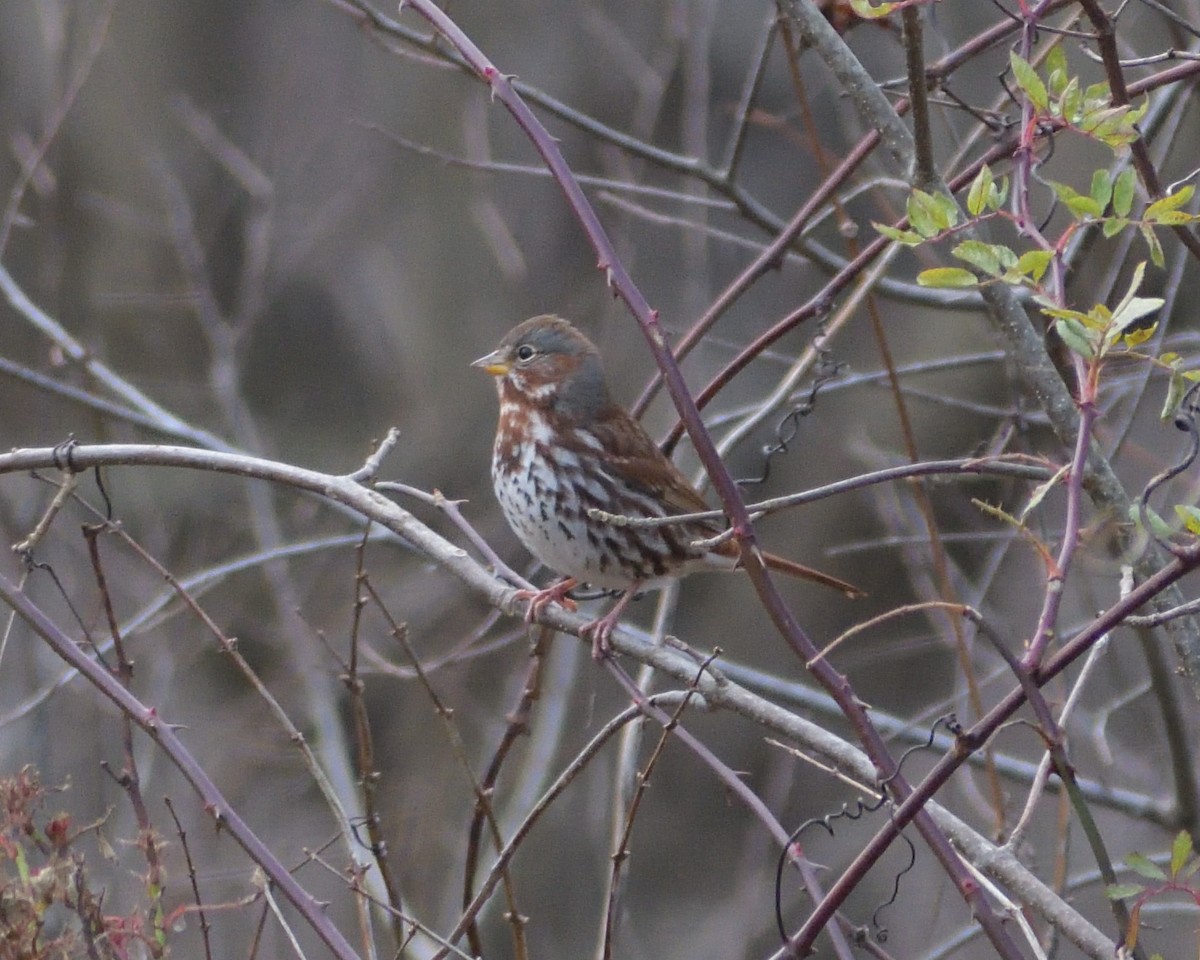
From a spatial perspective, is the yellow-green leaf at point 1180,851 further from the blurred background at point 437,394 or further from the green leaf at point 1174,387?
the blurred background at point 437,394

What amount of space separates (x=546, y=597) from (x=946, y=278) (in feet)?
7.29

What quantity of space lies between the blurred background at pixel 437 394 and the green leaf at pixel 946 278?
4.34 metres

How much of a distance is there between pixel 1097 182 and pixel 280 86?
30.4 feet

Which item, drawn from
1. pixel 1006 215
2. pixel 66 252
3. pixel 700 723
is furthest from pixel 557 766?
pixel 1006 215

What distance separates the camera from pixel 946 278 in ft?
6.13

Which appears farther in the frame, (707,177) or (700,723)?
(700,723)

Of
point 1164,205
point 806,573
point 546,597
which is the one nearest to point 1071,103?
point 1164,205

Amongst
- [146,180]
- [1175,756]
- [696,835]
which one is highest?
[146,180]

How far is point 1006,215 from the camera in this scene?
6.11 ft

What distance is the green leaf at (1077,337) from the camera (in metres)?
1.69

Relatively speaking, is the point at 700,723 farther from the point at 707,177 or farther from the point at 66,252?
the point at 707,177

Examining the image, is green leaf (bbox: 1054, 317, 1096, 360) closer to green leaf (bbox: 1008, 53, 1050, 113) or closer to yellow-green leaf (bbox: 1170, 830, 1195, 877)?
green leaf (bbox: 1008, 53, 1050, 113)

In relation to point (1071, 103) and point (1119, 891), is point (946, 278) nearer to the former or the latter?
point (1071, 103)

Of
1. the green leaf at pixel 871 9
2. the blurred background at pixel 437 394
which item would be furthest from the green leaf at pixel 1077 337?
the blurred background at pixel 437 394
